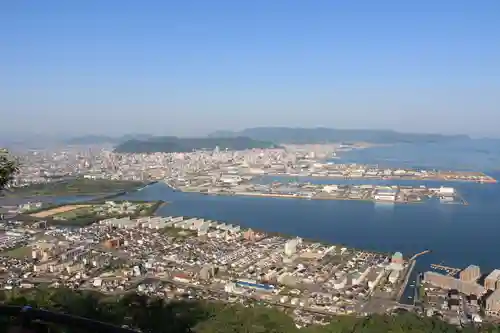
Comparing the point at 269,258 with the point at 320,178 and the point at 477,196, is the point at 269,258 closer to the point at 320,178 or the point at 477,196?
the point at 477,196

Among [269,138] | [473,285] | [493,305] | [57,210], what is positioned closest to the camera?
[493,305]

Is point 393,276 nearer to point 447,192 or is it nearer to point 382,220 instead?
point 382,220

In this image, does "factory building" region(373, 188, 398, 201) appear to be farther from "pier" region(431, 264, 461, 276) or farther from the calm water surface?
"pier" region(431, 264, 461, 276)

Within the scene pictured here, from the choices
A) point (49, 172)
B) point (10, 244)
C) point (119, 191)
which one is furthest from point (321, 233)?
point (49, 172)

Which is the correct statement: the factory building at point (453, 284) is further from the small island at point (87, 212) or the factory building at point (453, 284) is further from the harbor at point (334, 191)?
the small island at point (87, 212)

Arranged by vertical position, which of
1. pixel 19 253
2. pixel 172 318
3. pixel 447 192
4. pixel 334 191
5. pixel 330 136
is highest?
pixel 330 136

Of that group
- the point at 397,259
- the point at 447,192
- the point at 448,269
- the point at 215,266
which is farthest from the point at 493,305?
the point at 447,192
